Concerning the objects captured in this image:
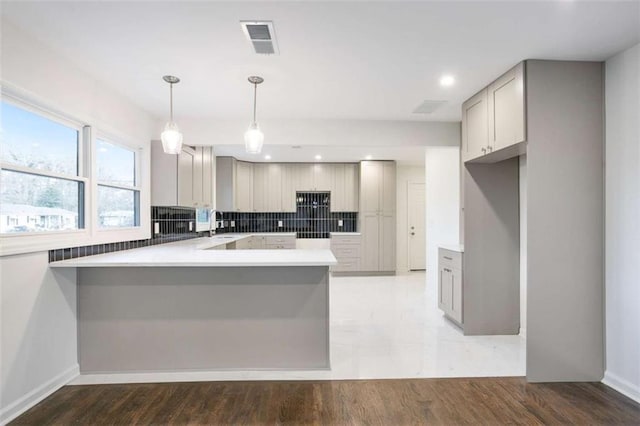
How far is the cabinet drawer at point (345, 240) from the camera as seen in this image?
7.11m

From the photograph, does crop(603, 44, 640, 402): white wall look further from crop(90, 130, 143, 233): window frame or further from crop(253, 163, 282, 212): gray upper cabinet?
crop(253, 163, 282, 212): gray upper cabinet

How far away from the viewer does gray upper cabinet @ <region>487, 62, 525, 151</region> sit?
9.09 ft

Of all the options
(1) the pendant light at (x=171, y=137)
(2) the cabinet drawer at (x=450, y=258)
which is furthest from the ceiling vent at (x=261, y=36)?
(2) the cabinet drawer at (x=450, y=258)

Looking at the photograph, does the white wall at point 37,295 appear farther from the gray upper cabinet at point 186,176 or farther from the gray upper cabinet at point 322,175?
the gray upper cabinet at point 322,175

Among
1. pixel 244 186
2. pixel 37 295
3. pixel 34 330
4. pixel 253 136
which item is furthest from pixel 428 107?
pixel 244 186

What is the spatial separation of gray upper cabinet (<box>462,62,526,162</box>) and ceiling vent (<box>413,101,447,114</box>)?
262mm

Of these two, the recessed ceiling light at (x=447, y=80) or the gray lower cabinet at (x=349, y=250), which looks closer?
the recessed ceiling light at (x=447, y=80)

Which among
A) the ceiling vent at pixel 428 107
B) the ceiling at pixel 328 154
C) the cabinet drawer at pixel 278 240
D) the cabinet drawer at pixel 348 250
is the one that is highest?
the ceiling vent at pixel 428 107

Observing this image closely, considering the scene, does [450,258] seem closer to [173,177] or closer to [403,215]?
[173,177]

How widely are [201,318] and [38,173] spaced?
153 centimetres

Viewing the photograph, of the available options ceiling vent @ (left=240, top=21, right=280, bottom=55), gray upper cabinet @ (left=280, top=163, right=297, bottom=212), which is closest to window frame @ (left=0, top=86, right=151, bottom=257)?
ceiling vent @ (left=240, top=21, right=280, bottom=55)

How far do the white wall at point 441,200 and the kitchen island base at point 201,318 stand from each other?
2.54 meters

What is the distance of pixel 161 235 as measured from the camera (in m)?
4.44

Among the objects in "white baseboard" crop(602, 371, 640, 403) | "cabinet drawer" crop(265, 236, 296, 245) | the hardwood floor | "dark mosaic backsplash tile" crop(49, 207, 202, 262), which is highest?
"dark mosaic backsplash tile" crop(49, 207, 202, 262)
